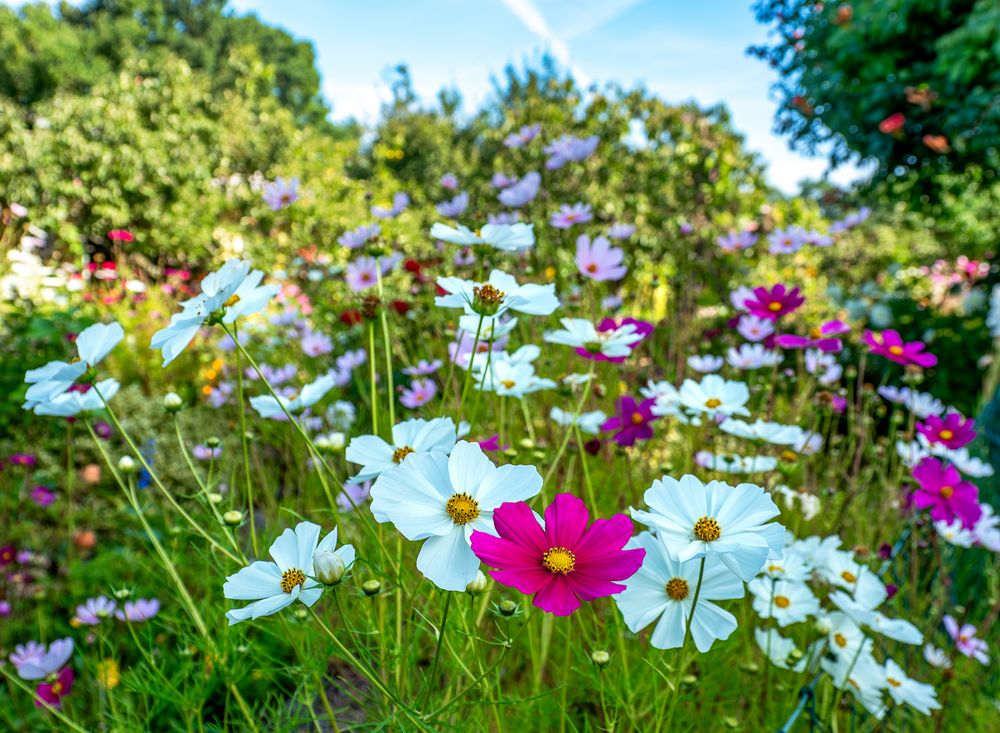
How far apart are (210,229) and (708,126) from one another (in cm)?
493

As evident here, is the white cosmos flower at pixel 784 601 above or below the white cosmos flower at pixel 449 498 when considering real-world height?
below

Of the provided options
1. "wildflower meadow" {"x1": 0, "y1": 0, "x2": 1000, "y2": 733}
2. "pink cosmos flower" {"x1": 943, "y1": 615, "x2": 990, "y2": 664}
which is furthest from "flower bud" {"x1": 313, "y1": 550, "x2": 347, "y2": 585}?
"pink cosmos flower" {"x1": 943, "y1": 615, "x2": 990, "y2": 664}

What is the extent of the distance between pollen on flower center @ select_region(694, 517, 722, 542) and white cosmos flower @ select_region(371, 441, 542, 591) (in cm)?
15

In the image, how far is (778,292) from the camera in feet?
3.86

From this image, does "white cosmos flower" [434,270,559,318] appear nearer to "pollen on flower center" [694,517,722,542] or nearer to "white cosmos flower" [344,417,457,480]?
"white cosmos flower" [344,417,457,480]

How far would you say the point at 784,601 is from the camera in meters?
0.96

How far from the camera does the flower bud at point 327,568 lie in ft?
1.58

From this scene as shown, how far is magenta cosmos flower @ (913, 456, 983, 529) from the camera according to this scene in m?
0.97

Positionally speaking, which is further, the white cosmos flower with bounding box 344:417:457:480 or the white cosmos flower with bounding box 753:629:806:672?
the white cosmos flower with bounding box 753:629:806:672

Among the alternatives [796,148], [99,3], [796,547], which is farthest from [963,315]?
[99,3]

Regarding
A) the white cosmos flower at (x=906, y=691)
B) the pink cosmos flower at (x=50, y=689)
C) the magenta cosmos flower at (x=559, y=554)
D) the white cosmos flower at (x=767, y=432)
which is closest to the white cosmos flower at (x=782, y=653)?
the white cosmos flower at (x=906, y=691)

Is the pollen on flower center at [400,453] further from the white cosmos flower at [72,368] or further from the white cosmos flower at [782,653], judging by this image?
the white cosmos flower at [782,653]

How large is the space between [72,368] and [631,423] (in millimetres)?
890

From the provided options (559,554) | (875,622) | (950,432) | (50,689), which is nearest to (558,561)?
(559,554)
